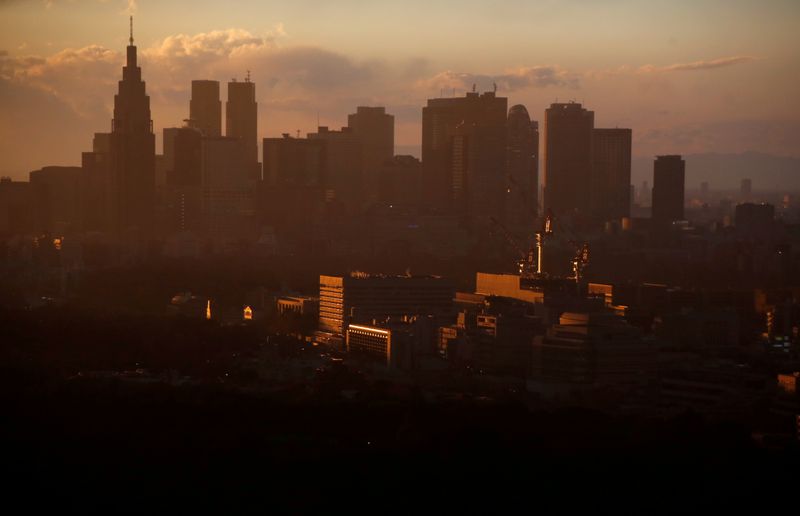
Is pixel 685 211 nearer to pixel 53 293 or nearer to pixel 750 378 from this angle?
pixel 53 293

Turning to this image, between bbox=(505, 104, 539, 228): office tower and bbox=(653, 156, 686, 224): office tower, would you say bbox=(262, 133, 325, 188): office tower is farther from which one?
bbox=(653, 156, 686, 224): office tower

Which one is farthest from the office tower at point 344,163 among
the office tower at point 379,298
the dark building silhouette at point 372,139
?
the office tower at point 379,298

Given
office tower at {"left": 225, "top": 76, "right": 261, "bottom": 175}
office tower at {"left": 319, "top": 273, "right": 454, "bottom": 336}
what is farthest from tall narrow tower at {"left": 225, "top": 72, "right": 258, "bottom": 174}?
office tower at {"left": 319, "top": 273, "right": 454, "bottom": 336}

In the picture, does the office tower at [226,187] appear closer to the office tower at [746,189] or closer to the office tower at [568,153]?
the office tower at [568,153]

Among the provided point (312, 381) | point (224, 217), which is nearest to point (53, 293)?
point (312, 381)

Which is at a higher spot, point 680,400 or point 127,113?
point 127,113
